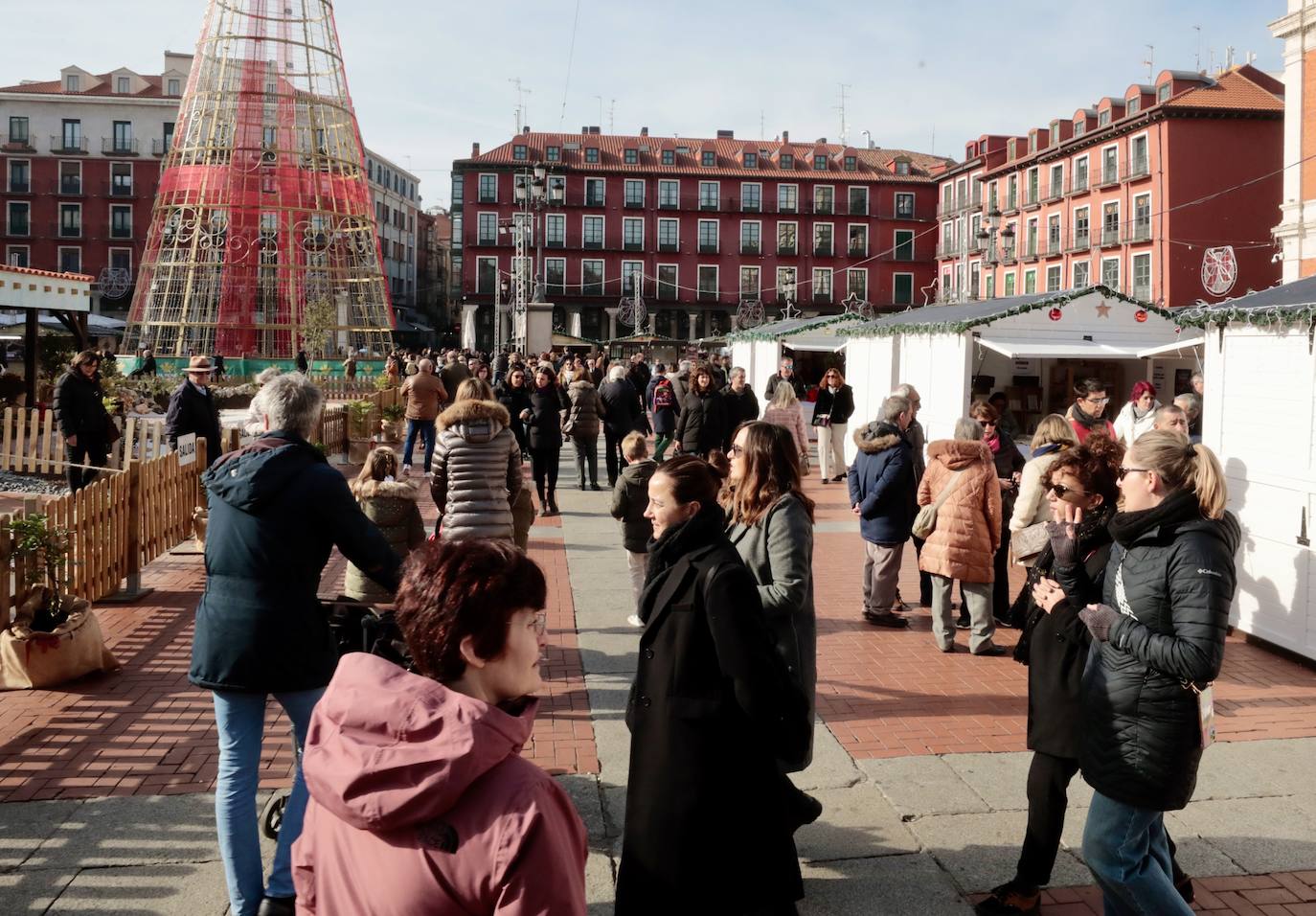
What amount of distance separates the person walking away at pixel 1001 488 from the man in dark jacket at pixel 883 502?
1.86 ft

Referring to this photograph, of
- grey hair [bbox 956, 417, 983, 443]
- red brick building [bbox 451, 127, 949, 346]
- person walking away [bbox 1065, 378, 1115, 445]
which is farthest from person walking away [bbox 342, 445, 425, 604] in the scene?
red brick building [bbox 451, 127, 949, 346]

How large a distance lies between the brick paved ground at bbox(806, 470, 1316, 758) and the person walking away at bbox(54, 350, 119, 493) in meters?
7.73

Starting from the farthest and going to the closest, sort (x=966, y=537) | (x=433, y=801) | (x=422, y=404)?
(x=422, y=404), (x=966, y=537), (x=433, y=801)

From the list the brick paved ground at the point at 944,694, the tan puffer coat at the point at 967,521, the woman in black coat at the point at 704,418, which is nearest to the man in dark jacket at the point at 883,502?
the brick paved ground at the point at 944,694

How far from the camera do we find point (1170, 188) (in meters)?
42.1

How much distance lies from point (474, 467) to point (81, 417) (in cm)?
676

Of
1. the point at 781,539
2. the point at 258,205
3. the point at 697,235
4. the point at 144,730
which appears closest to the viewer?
the point at 781,539

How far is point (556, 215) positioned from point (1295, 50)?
46041mm

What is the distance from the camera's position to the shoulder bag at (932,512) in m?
6.86

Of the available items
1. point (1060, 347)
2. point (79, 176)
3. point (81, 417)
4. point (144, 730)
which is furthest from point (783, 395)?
point (79, 176)

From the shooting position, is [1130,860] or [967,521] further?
[967,521]

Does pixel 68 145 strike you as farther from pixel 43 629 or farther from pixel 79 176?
pixel 43 629

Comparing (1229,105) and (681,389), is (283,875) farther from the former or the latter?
(1229,105)

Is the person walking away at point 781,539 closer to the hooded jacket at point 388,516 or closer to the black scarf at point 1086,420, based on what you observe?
the hooded jacket at point 388,516
